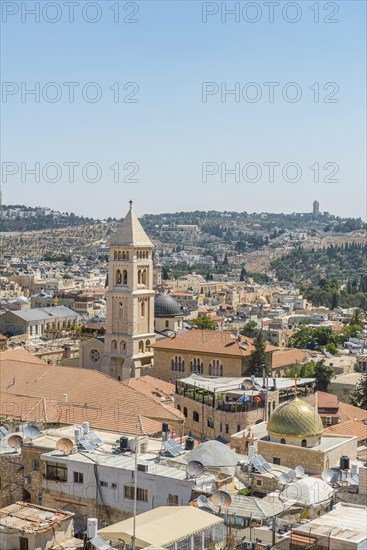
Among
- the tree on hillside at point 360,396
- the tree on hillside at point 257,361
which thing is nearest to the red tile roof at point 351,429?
the tree on hillside at point 257,361

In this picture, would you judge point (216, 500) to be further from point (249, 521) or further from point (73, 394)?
point (73, 394)


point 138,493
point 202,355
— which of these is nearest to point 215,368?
point 202,355

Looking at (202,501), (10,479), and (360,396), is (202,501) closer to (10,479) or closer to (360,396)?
(10,479)

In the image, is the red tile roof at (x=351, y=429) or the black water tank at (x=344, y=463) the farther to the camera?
the red tile roof at (x=351, y=429)

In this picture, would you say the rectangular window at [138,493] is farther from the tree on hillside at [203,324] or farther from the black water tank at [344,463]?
the tree on hillside at [203,324]

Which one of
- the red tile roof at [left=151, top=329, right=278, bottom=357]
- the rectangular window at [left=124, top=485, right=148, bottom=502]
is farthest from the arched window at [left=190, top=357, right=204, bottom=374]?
the rectangular window at [left=124, top=485, right=148, bottom=502]

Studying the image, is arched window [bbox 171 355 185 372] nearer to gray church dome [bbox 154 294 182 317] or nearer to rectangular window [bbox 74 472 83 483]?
gray church dome [bbox 154 294 182 317]

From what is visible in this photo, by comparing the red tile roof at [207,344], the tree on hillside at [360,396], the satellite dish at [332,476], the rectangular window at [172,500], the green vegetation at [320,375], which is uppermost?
the red tile roof at [207,344]
